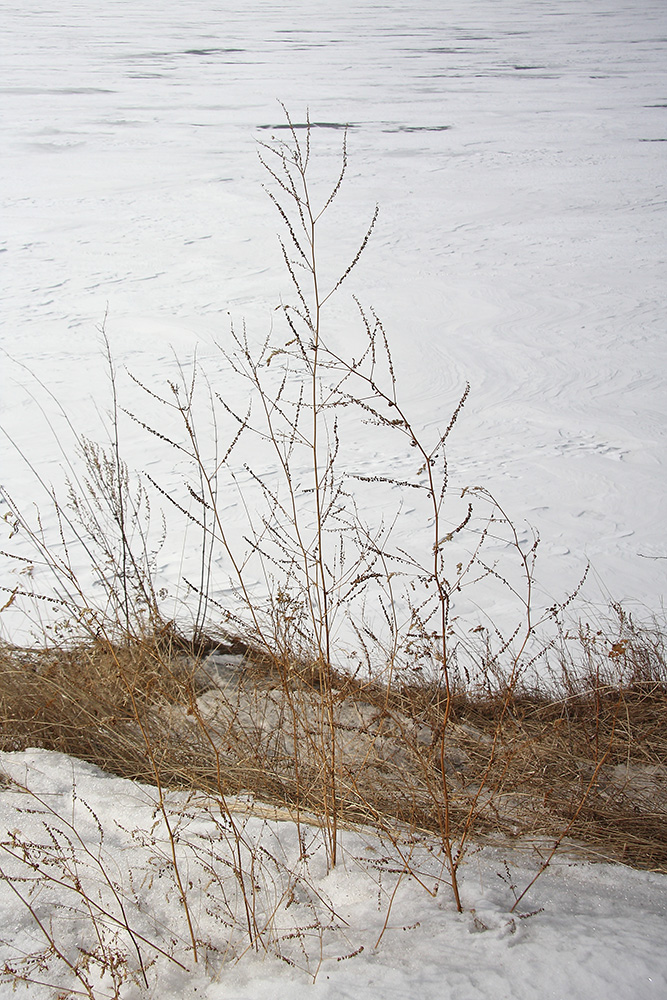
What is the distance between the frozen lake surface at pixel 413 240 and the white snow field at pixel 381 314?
0.12 ft

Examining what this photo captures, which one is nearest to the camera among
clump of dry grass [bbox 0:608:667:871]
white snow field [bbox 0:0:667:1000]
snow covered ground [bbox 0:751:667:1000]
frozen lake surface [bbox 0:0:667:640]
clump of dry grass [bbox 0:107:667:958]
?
snow covered ground [bbox 0:751:667:1000]

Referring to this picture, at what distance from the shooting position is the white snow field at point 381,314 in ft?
4.43

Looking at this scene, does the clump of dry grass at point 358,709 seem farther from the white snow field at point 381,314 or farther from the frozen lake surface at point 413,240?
the frozen lake surface at point 413,240

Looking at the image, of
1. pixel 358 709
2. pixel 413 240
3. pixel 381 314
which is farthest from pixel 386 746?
pixel 413 240

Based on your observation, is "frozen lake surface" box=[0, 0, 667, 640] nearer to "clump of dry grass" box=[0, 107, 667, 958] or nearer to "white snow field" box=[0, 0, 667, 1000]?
"white snow field" box=[0, 0, 667, 1000]

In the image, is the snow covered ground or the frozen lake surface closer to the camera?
the snow covered ground

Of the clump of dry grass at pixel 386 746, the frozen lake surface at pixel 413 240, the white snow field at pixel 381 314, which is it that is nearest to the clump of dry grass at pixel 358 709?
the clump of dry grass at pixel 386 746

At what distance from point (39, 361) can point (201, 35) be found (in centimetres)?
1390

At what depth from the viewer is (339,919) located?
4.58ft

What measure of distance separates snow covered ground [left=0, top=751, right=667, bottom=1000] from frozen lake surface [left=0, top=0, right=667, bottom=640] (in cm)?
215

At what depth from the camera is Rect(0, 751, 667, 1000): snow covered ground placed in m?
1.22

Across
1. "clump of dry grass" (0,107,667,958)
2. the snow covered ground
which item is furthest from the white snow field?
"clump of dry grass" (0,107,667,958)

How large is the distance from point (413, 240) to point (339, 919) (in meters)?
7.59

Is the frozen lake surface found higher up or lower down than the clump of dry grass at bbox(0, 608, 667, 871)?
higher up
